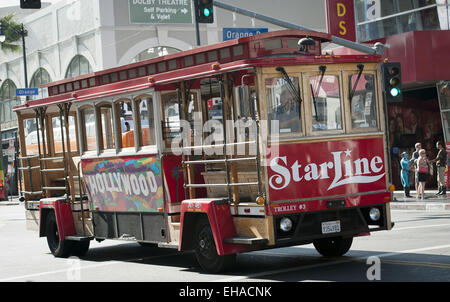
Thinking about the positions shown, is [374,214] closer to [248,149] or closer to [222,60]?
[248,149]

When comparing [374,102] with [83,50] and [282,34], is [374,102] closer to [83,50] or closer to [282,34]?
[282,34]

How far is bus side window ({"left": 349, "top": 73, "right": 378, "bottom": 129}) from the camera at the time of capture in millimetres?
11719

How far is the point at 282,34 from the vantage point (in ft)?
38.4

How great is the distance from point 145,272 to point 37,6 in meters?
10.5

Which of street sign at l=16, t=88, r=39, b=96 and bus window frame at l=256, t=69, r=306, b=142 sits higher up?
street sign at l=16, t=88, r=39, b=96

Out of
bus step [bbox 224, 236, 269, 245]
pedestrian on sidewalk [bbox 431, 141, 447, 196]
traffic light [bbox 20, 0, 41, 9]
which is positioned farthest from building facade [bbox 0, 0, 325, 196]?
bus step [bbox 224, 236, 269, 245]

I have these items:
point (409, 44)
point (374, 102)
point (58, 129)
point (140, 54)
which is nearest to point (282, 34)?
point (374, 102)

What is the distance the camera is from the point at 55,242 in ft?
52.5

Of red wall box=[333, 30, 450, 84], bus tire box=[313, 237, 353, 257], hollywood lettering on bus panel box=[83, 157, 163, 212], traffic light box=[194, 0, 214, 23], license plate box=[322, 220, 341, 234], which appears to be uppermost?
traffic light box=[194, 0, 214, 23]

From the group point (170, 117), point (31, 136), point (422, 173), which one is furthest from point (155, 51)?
point (170, 117)

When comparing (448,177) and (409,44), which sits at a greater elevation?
(409,44)

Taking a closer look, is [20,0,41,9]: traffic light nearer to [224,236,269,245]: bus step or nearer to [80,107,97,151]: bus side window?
[80,107,97,151]: bus side window

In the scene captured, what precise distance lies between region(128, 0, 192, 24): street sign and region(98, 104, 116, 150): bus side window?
3105 cm
